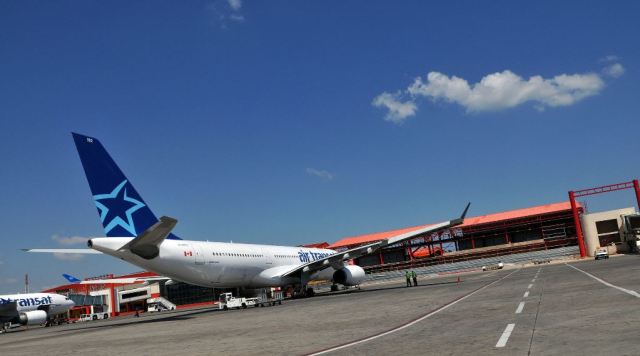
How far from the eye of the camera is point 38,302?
179 feet

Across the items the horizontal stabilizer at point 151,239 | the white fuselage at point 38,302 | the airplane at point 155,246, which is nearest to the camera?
the horizontal stabilizer at point 151,239

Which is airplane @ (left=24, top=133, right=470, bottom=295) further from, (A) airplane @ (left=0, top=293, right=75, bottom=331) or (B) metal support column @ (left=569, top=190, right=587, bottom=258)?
(B) metal support column @ (left=569, top=190, right=587, bottom=258)

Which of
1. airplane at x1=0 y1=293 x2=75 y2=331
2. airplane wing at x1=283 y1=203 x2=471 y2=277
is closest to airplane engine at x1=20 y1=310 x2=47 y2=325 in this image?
airplane at x1=0 y1=293 x2=75 y2=331

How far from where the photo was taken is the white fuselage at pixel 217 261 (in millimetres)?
27266

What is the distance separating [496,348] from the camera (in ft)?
27.4

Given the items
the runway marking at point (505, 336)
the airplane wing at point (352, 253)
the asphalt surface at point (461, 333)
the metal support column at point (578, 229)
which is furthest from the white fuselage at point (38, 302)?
the metal support column at point (578, 229)

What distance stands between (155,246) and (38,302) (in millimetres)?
35749

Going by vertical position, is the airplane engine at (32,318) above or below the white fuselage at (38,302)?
below

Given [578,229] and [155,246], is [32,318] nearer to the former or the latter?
[155,246]

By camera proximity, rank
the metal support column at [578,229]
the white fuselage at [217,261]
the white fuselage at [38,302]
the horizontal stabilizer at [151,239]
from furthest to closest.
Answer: the metal support column at [578,229]
the white fuselage at [38,302]
the white fuselage at [217,261]
the horizontal stabilizer at [151,239]

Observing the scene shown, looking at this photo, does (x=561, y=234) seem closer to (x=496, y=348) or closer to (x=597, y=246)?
(x=597, y=246)


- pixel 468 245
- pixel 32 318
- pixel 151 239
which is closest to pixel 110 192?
pixel 151 239

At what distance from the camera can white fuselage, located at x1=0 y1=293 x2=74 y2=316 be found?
53125mm

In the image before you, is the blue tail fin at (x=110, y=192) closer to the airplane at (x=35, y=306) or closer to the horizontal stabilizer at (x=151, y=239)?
the horizontal stabilizer at (x=151, y=239)
